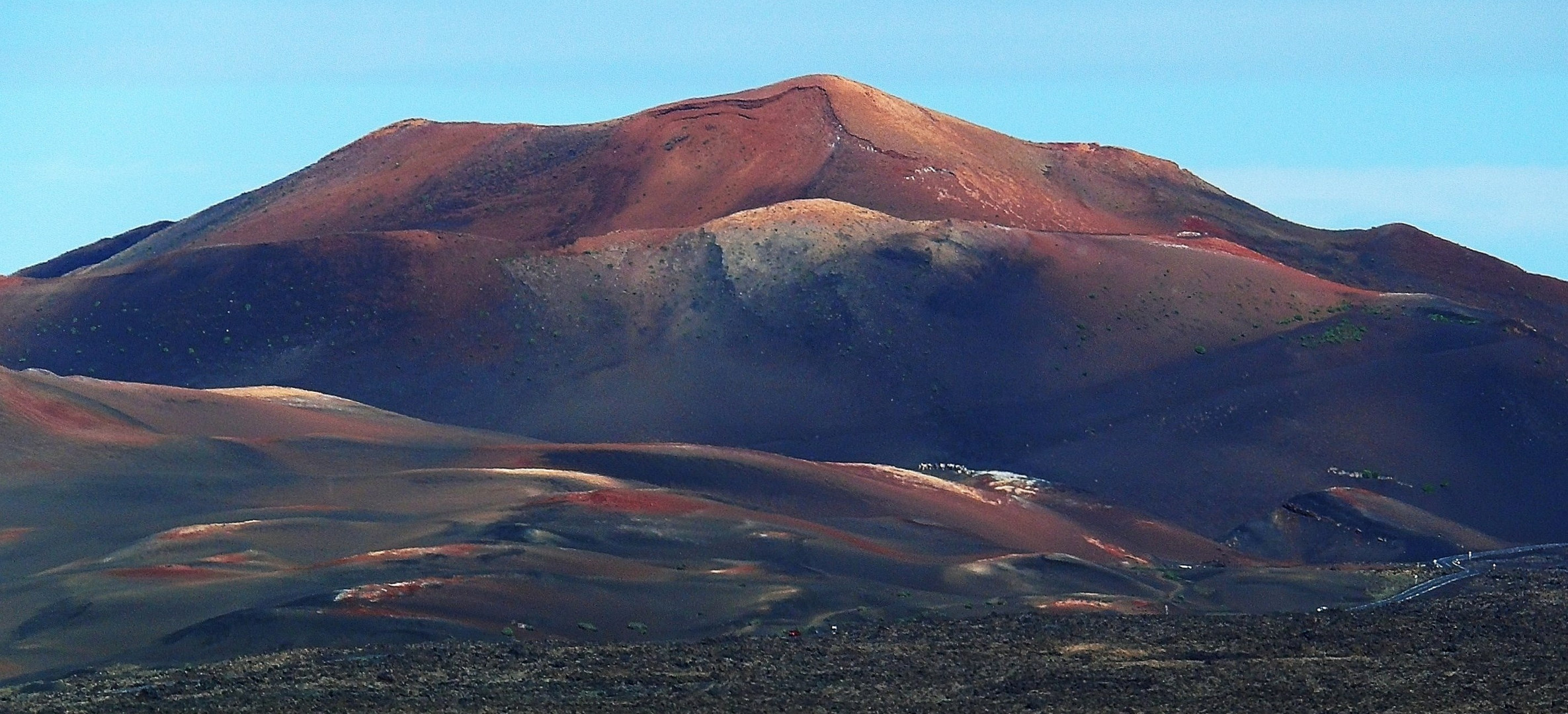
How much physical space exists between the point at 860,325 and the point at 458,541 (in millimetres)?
29971

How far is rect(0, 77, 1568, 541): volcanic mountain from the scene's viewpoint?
55875 millimetres

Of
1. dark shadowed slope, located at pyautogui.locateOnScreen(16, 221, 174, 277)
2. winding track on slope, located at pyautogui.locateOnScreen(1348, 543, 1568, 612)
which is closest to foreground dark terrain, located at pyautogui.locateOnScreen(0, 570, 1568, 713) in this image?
winding track on slope, located at pyautogui.locateOnScreen(1348, 543, 1568, 612)

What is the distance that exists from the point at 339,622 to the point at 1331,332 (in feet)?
140

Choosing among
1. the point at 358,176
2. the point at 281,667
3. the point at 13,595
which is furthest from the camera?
the point at 358,176

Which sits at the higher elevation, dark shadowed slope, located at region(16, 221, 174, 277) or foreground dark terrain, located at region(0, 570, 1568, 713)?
dark shadowed slope, located at region(16, 221, 174, 277)

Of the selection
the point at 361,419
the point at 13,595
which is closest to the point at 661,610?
the point at 13,595

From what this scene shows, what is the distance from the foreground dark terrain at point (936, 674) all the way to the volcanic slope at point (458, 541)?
1844mm

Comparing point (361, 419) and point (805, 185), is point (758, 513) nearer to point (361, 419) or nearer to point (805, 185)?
point (361, 419)

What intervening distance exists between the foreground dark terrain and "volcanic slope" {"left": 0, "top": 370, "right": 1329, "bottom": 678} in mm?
1844

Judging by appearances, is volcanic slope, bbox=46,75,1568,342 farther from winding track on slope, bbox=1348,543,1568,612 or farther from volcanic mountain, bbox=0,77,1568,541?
winding track on slope, bbox=1348,543,1568,612

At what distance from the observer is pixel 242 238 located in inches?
3086

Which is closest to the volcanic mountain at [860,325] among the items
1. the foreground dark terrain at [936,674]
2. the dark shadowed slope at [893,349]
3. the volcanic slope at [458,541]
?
the dark shadowed slope at [893,349]

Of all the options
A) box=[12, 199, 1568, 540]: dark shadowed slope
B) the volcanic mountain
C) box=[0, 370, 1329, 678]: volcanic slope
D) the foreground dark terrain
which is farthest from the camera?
the volcanic mountain

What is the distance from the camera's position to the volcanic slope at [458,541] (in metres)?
29.2
